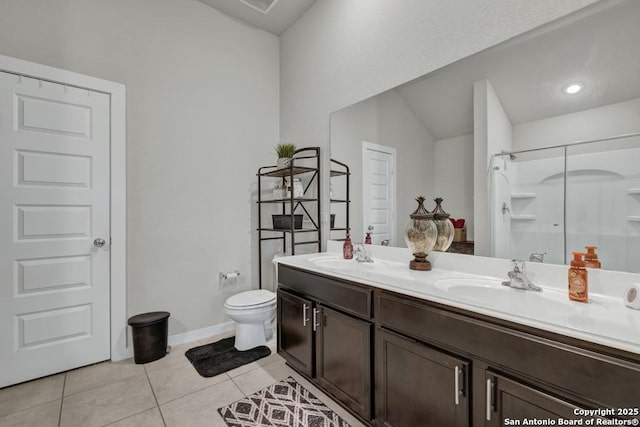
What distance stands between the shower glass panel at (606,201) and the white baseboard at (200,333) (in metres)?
2.80

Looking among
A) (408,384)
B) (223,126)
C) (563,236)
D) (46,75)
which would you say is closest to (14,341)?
(46,75)

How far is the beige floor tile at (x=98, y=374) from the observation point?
6.55 ft

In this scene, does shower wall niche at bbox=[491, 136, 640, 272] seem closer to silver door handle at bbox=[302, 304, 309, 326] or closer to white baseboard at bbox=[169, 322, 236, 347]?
silver door handle at bbox=[302, 304, 309, 326]

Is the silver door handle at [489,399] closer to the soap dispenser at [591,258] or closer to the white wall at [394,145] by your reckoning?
the soap dispenser at [591,258]

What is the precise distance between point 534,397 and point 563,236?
77 centimetres

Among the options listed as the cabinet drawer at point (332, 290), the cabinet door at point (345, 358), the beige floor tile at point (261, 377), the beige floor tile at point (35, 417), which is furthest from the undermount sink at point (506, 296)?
the beige floor tile at point (35, 417)

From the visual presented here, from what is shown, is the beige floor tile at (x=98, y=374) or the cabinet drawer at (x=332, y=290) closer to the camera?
the cabinet drawer at (x=332, y=290)

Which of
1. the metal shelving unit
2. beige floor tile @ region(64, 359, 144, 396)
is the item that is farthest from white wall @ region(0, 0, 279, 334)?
beige floor tile @ region(64, 359, 144, 396)

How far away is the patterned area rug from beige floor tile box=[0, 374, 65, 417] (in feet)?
3.89

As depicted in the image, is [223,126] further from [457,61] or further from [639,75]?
[639,75]

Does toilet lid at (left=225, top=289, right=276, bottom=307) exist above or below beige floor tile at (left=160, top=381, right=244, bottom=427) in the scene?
above

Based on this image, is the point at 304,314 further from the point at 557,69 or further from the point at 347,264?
the point at 557,69

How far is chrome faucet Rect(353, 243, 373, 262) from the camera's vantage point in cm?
210

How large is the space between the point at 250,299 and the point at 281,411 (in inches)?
39.1
